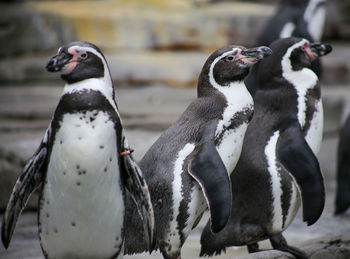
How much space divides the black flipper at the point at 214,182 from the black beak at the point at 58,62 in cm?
75

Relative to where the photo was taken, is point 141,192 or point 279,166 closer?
point 141,192

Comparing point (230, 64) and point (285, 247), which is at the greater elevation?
point (230, 64)

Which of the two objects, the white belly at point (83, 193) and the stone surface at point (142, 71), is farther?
the stone surface at point (142, 71)

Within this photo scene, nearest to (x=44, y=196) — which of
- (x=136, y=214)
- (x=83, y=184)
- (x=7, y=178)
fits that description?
(x=83, y=184)

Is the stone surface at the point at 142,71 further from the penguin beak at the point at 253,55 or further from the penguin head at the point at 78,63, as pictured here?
the penguin head at the point at 78,63

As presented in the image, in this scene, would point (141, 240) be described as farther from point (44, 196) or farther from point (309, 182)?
point (309, 182)

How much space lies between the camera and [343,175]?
592 centimetres

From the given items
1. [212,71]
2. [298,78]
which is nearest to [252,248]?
[298,78]

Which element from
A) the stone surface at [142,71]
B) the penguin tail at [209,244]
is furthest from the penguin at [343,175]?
the stone surface at [142,71]

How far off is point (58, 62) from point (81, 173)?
47 cm

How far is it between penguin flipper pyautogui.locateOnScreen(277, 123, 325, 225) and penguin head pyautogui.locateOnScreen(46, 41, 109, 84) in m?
1.23

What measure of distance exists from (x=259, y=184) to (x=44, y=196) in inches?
50.1

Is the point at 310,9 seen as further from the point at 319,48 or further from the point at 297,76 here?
the point at 297,76

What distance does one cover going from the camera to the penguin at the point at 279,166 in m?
4.10
